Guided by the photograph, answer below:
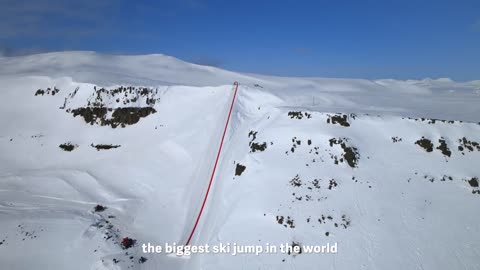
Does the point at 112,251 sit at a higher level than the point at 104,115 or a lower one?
lower

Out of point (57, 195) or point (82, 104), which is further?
point (82, 104)

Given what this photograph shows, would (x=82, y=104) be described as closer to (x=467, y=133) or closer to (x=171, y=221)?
(x=171, y=221)

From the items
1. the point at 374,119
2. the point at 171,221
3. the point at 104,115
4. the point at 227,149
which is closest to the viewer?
the point at 171,221

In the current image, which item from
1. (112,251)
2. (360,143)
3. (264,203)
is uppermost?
(360,143)

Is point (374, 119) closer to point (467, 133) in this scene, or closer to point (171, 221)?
point (467, 133)

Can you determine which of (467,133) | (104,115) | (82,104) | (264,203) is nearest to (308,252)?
(264,203)

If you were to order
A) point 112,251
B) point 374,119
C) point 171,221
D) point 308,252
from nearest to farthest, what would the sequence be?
point 308,252 → point 112,251 → point 171,221 → point 374,119

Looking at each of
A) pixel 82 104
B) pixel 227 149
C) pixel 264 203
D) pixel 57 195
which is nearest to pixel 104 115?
pixel 82 104
